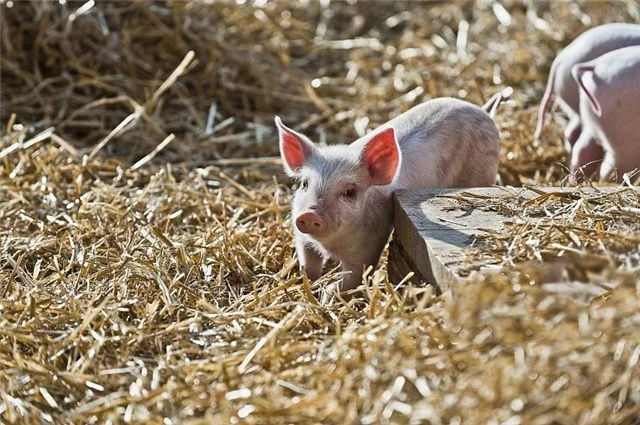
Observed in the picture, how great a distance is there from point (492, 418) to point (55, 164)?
299 cm

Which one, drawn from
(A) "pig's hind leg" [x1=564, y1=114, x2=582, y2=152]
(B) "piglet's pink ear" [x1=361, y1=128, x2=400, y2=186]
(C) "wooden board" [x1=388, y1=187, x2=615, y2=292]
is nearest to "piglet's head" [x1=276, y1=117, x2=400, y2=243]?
(B) "piglet's pink ear" [x1=361, y1=128, x2=400, y2=186]

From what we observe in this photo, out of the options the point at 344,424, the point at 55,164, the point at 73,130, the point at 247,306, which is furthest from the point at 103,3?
the point at 344,424

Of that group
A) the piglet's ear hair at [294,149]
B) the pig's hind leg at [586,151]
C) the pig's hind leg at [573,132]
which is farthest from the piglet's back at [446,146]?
the pig's hind leg at [573,132]

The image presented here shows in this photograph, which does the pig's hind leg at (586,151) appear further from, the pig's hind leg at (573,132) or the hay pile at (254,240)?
the pig's hind leg at (573,132)

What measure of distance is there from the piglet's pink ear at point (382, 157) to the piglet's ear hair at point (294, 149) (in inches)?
8.3

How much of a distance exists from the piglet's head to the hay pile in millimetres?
223

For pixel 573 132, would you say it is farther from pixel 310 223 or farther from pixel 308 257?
pixel 310 223

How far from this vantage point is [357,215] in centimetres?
340

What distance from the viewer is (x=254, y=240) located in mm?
3770

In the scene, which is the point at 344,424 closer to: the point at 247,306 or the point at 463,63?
the point at 247,306

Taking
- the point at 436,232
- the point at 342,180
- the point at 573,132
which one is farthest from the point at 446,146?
the point at 573,132

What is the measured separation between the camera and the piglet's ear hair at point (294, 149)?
11.4 feet

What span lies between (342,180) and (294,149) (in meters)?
0.25

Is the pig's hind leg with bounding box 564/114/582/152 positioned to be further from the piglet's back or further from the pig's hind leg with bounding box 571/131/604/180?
the piglet's back
